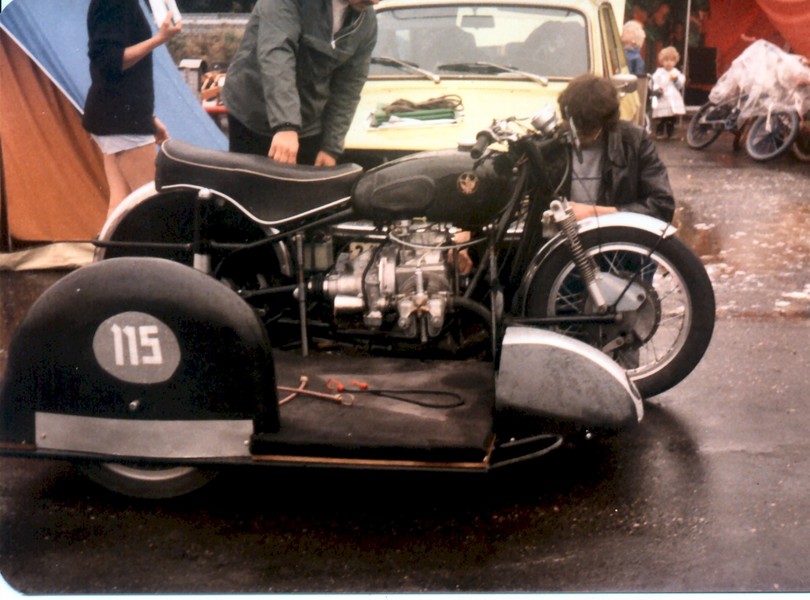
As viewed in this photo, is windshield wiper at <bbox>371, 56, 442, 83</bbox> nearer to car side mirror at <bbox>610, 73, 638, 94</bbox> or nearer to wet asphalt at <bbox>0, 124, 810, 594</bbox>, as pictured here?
car side mirror at <bbox>610, 73, 638, 94</bbox>

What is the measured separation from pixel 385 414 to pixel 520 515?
52 cm

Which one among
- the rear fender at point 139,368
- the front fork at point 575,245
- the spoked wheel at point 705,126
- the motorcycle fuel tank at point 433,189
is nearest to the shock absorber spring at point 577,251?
the front fork at point 575,245

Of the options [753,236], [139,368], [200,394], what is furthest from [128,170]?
[753,236]

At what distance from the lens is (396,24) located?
4.51 m

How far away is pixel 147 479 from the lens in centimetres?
329

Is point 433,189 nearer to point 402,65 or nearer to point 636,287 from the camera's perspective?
point 636,287

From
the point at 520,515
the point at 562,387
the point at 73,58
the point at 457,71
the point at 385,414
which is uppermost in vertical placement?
the point at 73,58

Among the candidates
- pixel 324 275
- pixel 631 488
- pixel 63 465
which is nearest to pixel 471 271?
pixel 324 275

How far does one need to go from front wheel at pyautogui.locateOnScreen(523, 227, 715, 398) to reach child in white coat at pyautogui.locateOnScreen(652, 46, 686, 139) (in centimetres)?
42

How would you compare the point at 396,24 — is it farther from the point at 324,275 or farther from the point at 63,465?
the point at 63,465

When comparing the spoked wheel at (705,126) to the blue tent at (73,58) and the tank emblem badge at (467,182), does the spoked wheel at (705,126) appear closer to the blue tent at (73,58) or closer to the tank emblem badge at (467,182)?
the tank emblem badge at (467,182)

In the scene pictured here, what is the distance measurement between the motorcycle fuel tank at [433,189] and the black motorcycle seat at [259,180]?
3.5 inches

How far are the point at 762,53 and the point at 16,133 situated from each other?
224 centimetres

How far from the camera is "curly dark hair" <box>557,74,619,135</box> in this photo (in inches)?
144
